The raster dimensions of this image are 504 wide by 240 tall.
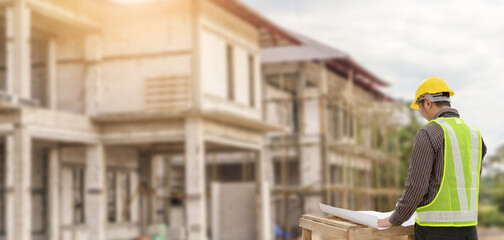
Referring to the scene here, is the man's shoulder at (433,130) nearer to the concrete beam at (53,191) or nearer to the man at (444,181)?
the man at (444,181)

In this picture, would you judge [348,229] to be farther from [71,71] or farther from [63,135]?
[71,71]

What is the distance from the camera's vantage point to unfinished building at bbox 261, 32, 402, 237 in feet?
95.7

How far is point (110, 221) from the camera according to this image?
23.5m

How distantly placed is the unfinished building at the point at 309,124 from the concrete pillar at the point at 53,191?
31.6 feet

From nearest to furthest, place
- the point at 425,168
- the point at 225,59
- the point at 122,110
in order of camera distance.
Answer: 1. the point at 425,168
2. the point at 122,110
3. the point at 225,59

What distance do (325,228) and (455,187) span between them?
91 centimetres

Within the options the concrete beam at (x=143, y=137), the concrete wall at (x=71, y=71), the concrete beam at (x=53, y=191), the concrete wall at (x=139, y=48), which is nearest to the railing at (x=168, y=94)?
the concrete wall at (x=139, y=48)

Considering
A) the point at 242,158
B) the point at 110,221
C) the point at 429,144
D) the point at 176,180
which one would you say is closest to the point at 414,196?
the point at 429,144

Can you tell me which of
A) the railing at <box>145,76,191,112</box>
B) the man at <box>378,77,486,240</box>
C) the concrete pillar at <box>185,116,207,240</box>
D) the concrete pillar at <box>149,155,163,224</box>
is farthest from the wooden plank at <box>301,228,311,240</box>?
the concrete pillar at <box>149,155,163,224</box>

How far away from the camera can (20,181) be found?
16266 millimetres

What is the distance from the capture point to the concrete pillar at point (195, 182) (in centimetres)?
1897

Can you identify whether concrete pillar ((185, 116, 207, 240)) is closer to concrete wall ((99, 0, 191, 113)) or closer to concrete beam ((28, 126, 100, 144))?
concrete wall ((99, 0, 191, 113))

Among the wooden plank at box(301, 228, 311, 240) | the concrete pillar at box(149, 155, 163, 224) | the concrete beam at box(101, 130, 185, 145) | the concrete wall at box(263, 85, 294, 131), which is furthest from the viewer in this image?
the concrete wall at box(263, 85, 294, 131)

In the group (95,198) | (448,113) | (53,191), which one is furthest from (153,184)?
(448,113)
